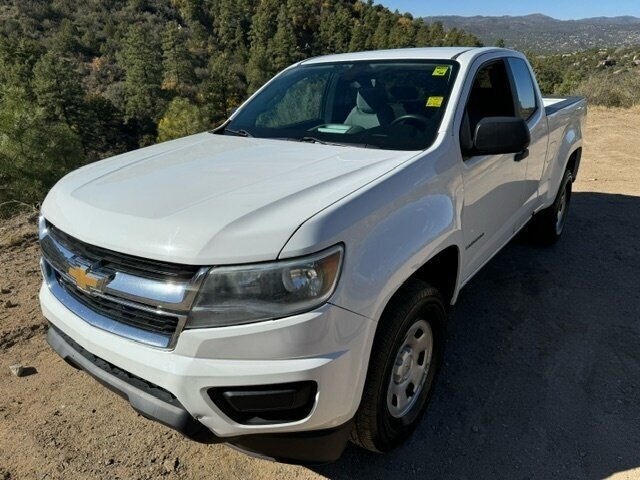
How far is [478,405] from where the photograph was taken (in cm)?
260

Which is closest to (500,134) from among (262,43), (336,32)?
(262,43)

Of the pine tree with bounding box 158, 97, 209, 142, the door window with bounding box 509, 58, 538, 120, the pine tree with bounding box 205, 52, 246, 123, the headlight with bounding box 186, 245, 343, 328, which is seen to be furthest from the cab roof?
the pine tree with bounding box 205, 52, 246, 123

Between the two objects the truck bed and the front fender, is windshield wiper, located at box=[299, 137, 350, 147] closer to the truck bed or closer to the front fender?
the front fender

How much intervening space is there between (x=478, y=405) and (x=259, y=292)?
65.0 inches

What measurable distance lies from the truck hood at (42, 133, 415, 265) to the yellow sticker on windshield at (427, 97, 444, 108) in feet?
1.69

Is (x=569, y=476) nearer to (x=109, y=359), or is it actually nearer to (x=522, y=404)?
(x=522, y=404)

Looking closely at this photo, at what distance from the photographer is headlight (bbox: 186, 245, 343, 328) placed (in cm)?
156

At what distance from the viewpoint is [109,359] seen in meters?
1.79

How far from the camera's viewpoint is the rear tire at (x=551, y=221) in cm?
445

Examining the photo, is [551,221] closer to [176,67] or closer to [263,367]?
[263,367]

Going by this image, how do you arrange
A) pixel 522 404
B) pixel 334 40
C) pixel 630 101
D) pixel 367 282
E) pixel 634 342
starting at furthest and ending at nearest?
pixel 334 40
pixel 630 101
pixel 634 342
pixel 522 404
pixel 367 282

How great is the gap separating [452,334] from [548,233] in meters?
1.97

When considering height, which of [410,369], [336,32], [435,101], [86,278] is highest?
[435,101]

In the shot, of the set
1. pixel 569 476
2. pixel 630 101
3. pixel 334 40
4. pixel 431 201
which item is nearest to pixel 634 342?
pixel 569 476
